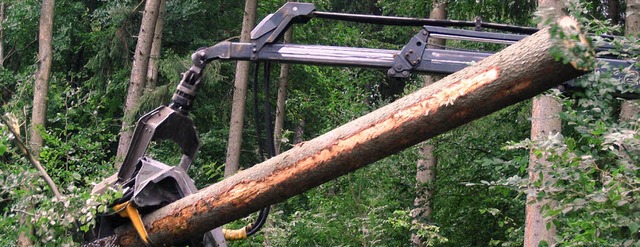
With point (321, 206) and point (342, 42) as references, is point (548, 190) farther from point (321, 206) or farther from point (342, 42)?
point (342, 42)

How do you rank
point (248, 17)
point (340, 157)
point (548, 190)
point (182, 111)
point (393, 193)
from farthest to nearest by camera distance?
point (248, 17) → point (393, 193) → point (182, 111) → point (548, 190) → point (340, 157)

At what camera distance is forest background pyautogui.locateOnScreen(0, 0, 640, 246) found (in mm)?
5680

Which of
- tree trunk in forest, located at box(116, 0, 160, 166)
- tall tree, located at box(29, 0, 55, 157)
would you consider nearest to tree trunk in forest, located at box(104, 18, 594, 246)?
tall tree, located at box(29, 0, 55, 157)

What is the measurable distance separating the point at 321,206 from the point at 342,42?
6.25 m

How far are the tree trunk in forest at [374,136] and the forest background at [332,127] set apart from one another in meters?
0.33

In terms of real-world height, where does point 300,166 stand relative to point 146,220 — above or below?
above

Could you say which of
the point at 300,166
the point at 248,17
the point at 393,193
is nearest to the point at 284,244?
the point at 393,193

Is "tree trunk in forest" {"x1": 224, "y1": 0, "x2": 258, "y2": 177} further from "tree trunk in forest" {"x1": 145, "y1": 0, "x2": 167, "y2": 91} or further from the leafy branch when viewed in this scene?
the leafy branch

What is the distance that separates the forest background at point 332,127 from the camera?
568 centimetres

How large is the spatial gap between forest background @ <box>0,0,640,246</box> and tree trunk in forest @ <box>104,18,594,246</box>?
33 centimetres

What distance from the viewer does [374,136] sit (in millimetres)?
5074

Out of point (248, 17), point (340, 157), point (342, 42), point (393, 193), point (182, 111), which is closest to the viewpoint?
point (340, 157)

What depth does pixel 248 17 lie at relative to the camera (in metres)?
17.1

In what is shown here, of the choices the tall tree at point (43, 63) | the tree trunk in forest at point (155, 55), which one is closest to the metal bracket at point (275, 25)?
the tall tree at point (43, 63)
